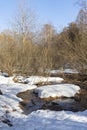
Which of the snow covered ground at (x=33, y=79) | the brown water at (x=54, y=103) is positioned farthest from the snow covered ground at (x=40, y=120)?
the snow covered ground at (x=33, y=79)

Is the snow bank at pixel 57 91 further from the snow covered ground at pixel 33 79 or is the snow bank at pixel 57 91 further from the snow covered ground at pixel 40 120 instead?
the snow covered ground at pixel 33 79

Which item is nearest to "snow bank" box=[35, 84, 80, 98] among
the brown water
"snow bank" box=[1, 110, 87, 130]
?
the brown water

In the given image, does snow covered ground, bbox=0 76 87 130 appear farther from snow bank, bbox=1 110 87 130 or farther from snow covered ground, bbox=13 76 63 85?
snow covered ground, bbox=13 76 63 85

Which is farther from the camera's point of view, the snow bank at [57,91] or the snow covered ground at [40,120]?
the snow bank at [57,91]

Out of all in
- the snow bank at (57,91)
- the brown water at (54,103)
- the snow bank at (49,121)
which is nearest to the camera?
the snow bank at (49,121)

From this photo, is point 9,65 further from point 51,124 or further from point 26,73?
point 51,124

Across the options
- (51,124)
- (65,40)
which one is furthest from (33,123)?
(65,40)

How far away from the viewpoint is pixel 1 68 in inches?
918

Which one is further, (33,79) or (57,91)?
(33,79)

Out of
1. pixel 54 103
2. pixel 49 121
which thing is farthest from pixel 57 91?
pixel 49 121

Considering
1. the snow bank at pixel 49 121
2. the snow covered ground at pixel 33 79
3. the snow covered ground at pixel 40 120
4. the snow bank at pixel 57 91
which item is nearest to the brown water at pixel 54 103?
the snow bank at pixel 57 91

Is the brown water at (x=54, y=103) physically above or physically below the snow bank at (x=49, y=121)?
below

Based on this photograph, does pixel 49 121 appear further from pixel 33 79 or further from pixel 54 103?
pixel 33 79

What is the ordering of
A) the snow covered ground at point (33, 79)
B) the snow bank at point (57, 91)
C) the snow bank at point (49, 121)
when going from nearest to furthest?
the snow bank at point (49, 121), the snow bank at point (57, 91), the snow covered ground at point (33, 79)
